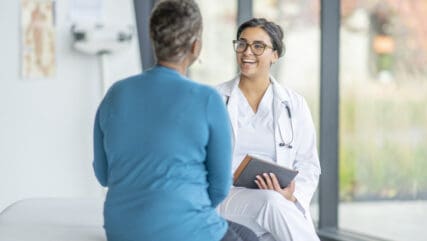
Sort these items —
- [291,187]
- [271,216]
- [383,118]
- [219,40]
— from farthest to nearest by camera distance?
[219,40] < [383,118] < [291,187] < [271,216]

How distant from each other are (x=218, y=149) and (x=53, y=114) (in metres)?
2.82

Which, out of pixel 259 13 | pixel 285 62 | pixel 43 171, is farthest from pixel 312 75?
pixel 43 171

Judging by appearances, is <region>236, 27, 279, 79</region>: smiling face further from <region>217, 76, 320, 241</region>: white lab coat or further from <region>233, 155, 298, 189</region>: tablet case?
<region>233, 155, 298, 189</region>: tablet case

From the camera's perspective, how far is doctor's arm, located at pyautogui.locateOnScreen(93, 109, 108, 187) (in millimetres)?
2029

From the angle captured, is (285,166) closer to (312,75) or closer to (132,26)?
(312,75)

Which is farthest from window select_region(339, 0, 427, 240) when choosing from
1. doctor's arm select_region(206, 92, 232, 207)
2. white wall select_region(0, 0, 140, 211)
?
doctor's arm select_region(206, 92, 232, 207)

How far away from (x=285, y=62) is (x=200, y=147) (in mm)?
2385

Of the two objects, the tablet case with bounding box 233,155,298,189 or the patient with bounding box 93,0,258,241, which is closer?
the patient with bounding box 93,0,258,241

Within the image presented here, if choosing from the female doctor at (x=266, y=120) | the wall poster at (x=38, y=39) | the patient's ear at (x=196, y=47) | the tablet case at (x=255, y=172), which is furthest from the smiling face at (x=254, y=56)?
Answer: the wall poster at (x=38, y=39)

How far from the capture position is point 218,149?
74.5 inches

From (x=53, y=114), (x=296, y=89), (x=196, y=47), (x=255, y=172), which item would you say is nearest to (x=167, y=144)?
(x=196, y=47)

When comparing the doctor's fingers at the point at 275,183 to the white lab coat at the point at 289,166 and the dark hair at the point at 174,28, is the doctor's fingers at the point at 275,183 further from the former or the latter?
the dark hair at the point at 174,28

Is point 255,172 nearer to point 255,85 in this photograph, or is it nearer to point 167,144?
point 255,85

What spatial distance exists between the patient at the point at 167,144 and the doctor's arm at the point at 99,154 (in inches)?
2.9
